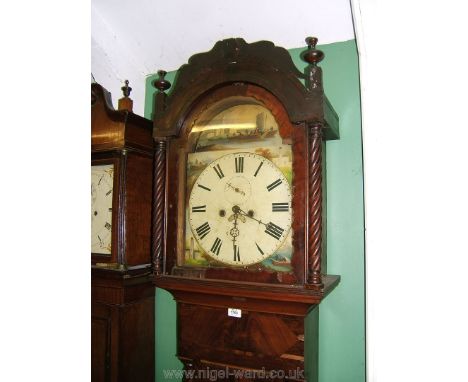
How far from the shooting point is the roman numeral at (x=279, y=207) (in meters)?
1.06

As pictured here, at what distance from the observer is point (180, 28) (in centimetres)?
150

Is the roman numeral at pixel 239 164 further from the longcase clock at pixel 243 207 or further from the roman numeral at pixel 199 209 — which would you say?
the roman numeral at pixel 199 209

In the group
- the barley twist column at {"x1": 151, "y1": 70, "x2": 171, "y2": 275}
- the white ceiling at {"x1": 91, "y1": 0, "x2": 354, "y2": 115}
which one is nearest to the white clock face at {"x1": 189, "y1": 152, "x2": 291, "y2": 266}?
the barley twist column at {"x1": 151, "y1": 70, "x2": 171, "y2": 275}

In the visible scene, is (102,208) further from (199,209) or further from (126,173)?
(199,209)

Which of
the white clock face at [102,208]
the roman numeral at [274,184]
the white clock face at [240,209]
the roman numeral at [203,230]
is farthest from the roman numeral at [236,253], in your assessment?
the white clock face at [102,208]

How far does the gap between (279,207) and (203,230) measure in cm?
30

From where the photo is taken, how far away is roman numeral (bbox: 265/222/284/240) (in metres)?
1.06

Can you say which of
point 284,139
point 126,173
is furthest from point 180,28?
point 284,139

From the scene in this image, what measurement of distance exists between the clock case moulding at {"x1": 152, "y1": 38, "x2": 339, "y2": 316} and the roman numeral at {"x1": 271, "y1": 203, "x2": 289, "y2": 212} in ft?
0.12

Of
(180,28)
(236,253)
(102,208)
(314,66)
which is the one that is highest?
(180,28)

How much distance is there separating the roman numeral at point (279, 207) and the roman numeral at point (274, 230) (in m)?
0.05
